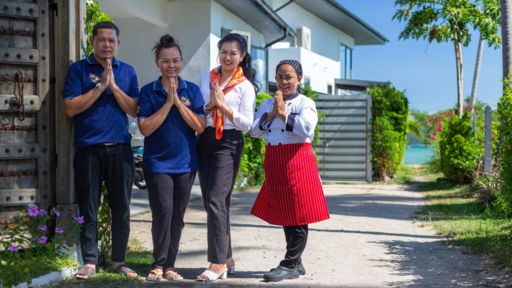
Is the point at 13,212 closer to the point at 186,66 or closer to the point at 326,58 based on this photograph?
the point at 186,66

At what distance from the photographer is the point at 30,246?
15.9ft

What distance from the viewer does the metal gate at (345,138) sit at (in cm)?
1825

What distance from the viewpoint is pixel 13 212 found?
5348 millimetres

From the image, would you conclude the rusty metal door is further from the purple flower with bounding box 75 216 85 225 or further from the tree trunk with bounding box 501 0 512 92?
the tree trunk with bounding box 501 0 512 92

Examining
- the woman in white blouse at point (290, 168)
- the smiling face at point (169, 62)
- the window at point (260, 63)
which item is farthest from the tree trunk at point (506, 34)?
the window at point (260, 63)

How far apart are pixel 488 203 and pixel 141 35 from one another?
832 cm

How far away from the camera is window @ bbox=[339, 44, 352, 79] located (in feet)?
96.4

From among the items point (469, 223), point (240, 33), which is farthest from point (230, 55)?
point (240, 33)

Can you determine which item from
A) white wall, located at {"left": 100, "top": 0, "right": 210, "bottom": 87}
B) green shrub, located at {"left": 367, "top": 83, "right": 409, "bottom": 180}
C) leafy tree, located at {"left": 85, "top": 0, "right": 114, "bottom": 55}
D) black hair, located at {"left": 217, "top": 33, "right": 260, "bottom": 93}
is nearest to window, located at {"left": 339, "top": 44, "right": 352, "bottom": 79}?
green shrub, located at {"left": 367, "top": 83, "right": 409, "bottom": 180}

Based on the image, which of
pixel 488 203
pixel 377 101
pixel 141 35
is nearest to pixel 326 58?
pixel 377 101

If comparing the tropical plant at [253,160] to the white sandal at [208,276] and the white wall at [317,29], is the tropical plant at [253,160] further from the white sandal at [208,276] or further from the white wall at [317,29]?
the white sandal at [208,276]

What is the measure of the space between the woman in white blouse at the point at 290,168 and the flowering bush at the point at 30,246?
1577 mm

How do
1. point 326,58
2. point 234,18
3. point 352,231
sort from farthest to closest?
point 326,58 < point 234,18 < point 352,231

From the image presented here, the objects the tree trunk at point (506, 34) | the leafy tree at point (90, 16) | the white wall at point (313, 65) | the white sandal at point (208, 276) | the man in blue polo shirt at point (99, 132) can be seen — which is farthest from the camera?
the white wall at point (313, 65)
